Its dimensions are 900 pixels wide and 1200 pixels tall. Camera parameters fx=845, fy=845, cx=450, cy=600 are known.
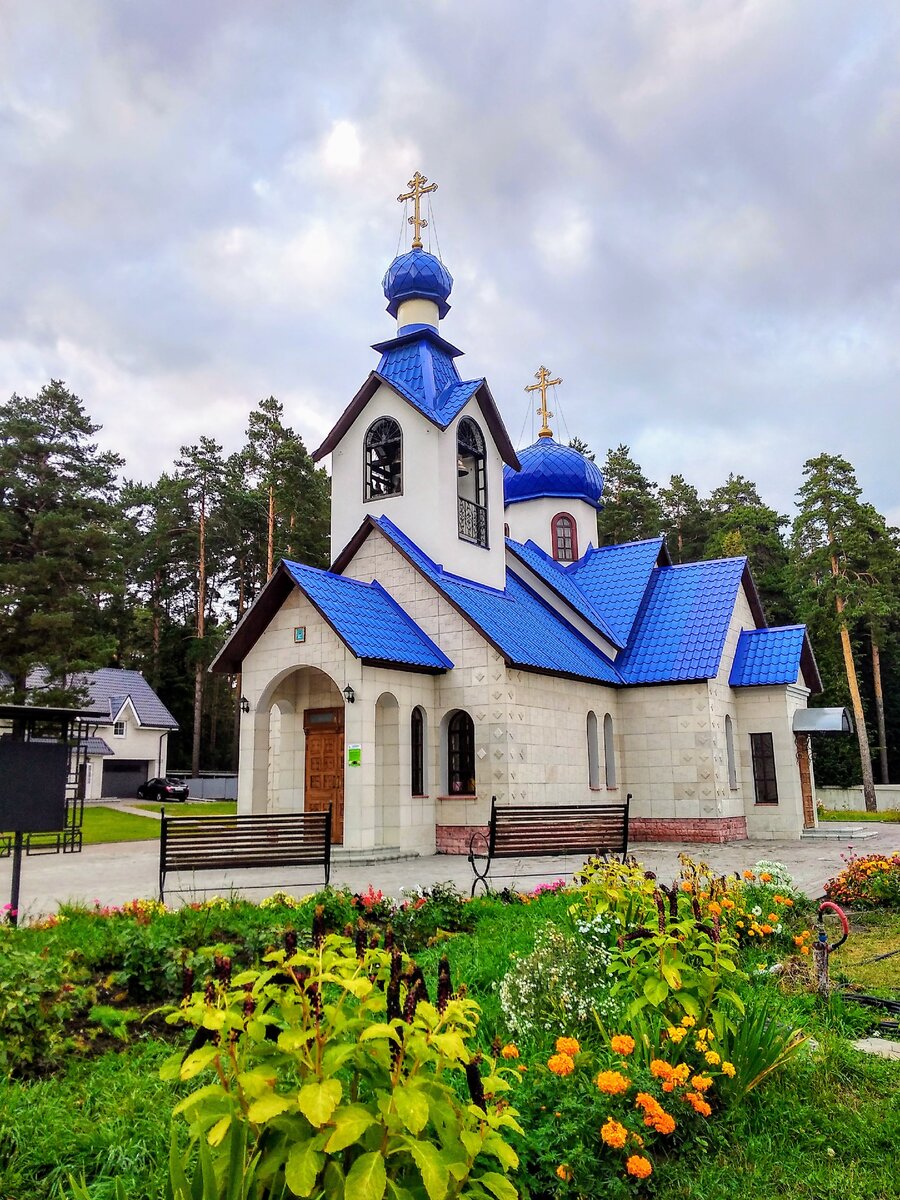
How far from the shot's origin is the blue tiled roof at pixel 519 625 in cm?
1548

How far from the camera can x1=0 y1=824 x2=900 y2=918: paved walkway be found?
10148mm

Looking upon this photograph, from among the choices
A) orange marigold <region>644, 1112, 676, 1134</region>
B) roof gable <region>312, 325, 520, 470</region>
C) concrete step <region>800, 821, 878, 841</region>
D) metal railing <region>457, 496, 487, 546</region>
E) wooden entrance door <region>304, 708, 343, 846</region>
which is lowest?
concrete step <region>800, 821, 878, 841</region>

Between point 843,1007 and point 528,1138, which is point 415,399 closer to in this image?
point 843,1007

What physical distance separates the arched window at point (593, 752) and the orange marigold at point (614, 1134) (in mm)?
15236

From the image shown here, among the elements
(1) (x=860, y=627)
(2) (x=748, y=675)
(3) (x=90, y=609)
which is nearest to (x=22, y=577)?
(3) (x=90, y=609)

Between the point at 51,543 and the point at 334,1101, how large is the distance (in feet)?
95.5

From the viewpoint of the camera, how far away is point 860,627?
4147cm

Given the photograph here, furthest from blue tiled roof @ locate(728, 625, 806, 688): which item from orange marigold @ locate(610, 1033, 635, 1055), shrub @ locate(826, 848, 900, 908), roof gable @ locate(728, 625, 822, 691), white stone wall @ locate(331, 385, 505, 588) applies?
orange marigold @ locate(610, 1033, 635, 1055)

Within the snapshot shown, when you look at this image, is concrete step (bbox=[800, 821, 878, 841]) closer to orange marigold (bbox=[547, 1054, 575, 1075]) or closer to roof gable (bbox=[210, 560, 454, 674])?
roof gable (bbox=[210, 560, 454, 674])

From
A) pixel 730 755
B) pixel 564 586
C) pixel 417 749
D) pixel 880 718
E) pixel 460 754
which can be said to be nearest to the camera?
pixel 417 749

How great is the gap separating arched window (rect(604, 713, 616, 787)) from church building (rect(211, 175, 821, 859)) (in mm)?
71

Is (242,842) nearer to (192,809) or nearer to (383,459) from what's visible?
(383,459)

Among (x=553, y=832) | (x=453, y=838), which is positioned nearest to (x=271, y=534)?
(x=453, y=838)

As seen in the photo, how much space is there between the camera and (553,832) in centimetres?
1077
